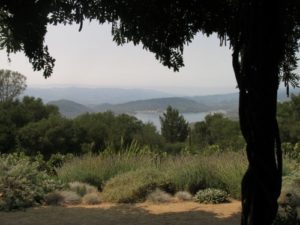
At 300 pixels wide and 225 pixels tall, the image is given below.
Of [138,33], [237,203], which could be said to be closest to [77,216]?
[237,203]

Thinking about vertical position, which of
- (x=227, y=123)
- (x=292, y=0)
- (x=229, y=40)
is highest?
(x=292, y=0)

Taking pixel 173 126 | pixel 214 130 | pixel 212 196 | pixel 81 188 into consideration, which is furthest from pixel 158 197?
pixel 173 126

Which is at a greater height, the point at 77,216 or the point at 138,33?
the point at 138,33

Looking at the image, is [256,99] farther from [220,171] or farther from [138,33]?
[220,171]

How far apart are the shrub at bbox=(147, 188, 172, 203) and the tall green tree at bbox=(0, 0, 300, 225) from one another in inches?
202

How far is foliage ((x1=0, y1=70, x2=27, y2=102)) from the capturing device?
66.6 m

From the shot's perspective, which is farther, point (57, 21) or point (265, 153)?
point (57, 21)

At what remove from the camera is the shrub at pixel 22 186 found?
8250mm

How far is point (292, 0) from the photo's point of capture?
10.7 ft

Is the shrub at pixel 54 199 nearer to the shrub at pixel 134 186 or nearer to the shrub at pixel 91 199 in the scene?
the shrub at pixel 91 199

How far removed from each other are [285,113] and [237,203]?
78.9ft

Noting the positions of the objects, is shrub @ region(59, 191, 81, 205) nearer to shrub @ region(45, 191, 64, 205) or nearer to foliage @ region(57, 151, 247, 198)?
shrub @ region(45, 191, 64, 205)

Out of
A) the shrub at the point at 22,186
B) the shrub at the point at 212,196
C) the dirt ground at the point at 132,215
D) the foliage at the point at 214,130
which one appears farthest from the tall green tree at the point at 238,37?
the foliage at the point at 214,130

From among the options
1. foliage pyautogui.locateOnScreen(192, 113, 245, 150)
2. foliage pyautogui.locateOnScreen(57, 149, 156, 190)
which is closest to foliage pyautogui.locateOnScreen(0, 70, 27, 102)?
foliage pyautogui.locateOnScreen(192, 113, 245, 150)
